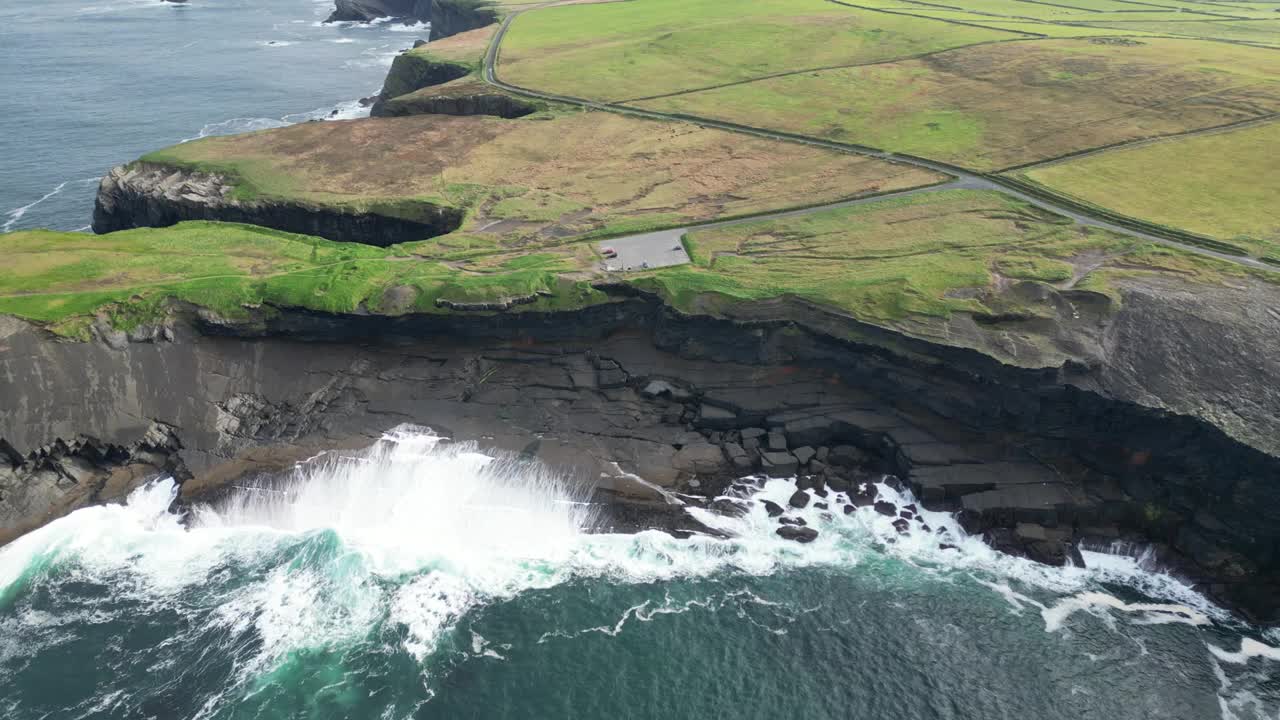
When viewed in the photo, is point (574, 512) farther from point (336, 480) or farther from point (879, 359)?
point (879, 359)

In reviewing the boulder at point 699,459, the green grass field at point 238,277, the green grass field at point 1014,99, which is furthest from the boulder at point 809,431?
the green grass field at point 1014,99

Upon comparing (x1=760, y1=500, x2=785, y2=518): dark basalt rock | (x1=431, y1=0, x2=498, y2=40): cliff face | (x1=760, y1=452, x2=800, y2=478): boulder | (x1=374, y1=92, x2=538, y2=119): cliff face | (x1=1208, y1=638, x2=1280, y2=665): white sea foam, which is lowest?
(x1=1208, y1=638, x2=1280, y2=665): white sea foam

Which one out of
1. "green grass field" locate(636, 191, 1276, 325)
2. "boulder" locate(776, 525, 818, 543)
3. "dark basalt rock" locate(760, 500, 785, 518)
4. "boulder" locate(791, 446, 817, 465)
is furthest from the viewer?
"green grass field" locate(636, 191, 1276, 325)

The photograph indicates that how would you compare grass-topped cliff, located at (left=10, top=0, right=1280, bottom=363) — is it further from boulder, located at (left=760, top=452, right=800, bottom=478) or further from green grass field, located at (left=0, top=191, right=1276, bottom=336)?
boulder, located at (left=760, top=452, right=800, bottom=478)

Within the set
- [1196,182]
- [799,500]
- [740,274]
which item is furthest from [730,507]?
[1196,182]

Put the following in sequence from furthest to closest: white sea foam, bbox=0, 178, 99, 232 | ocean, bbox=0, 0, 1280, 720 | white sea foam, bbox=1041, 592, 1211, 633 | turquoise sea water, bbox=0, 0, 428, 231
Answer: turquoise sea water, bbox=0, 0, 428, 231 < white sea foam, bbox=0, 178, 99, 232 < white sea foam, bbox=1041, 592, 1211, 633 < ocean, bbox=0, 0, 1280, 720

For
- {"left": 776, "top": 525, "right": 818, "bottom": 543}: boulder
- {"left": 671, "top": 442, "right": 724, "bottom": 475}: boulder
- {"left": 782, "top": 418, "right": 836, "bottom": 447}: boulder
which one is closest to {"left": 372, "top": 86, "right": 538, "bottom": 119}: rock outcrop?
{"left": 671, "top": 442, "right": 724, "bottom": 475}: boulder

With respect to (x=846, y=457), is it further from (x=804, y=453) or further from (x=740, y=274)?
(x=740, y=274)
